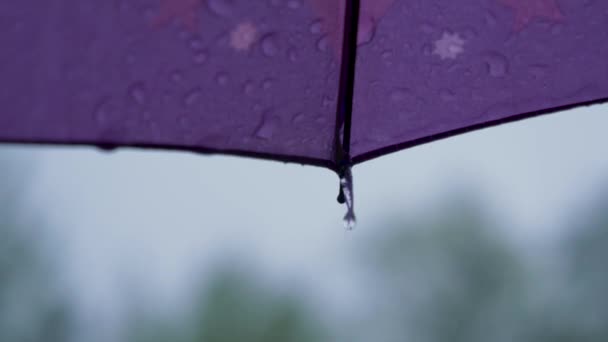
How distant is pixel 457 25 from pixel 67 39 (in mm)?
762

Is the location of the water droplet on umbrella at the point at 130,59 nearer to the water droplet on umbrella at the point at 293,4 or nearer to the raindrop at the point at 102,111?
the raindrop at the point at 102,111

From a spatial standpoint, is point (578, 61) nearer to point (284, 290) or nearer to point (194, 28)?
point (194, 28)

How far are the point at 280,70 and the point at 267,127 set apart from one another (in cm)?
11

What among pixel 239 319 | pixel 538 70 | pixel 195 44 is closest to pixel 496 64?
pixel 538 70

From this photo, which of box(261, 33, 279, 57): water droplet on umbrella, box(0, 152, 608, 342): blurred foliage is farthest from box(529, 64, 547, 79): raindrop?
box(0, 152, 608, 342): blurred foliage

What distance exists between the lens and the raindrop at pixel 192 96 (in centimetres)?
123

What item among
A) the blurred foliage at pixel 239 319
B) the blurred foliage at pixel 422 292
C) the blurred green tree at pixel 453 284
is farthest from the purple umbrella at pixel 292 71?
the blurred foliage at pixel 239 319

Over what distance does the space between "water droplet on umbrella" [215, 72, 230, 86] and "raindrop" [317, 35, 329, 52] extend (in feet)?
0.73

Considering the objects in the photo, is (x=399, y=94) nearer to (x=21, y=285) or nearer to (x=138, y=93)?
(x=138, y=93)

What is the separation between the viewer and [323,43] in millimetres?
1410

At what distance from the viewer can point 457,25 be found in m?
1.44

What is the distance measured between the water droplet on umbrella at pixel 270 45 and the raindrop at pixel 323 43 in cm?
10

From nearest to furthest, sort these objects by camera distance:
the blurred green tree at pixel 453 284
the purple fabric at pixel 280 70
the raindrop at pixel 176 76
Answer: the purple fabric at pixel 280 70 < the raindrop at pixel 176 76 < the blurred green tree at pixel 453 284

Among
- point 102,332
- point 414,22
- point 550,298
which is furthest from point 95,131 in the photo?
point 102,332
